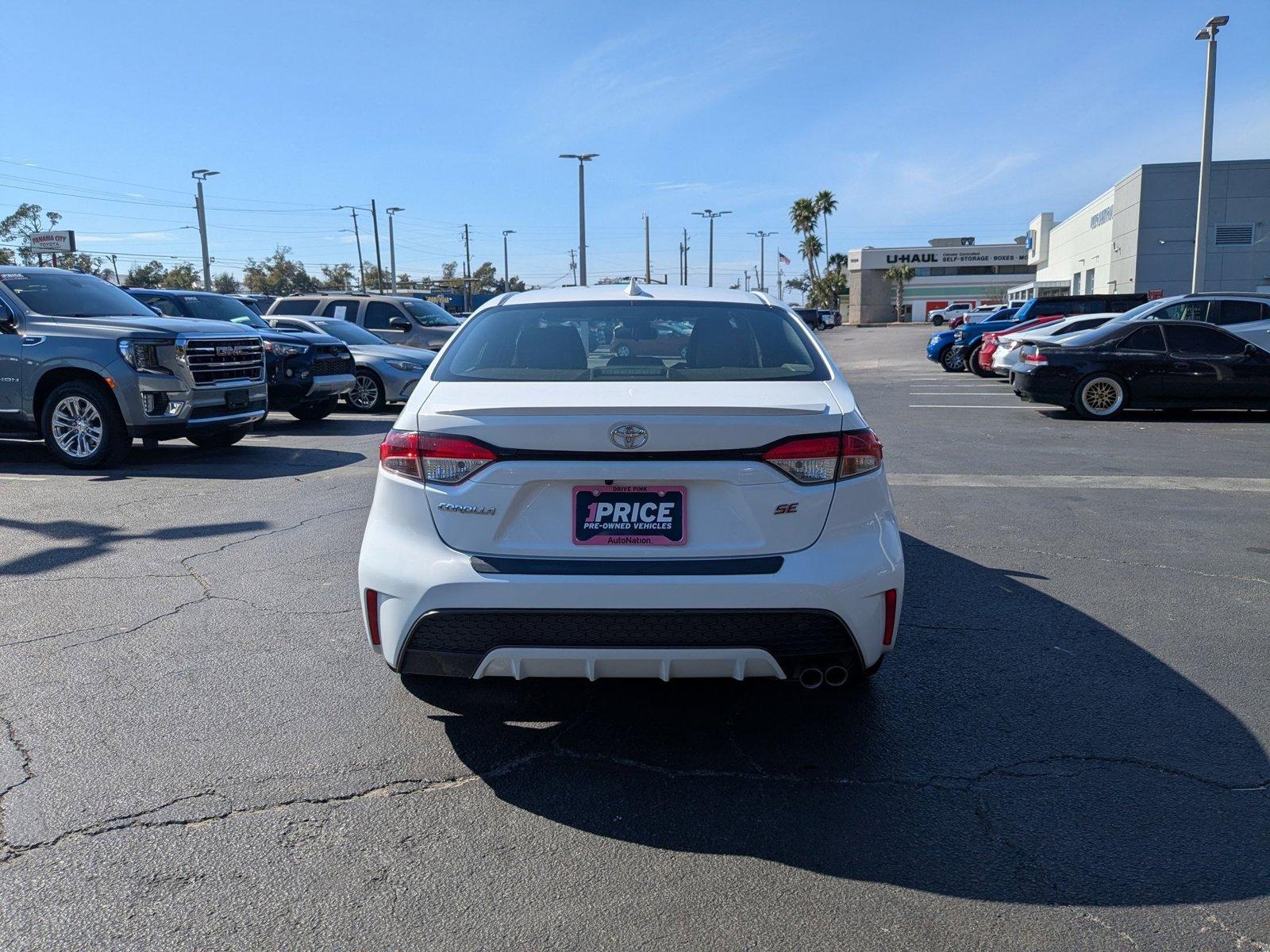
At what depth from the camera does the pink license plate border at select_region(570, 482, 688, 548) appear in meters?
3.27

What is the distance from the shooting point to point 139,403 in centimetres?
981

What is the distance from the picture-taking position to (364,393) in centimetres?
1568

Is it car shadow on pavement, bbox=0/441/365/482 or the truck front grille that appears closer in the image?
car shadow on pavement, bbox=0/441/365/482

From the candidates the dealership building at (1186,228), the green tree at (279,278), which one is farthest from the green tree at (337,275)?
the dealership building at (1186,228)

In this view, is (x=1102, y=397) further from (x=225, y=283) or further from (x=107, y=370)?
(x=225, y=283)

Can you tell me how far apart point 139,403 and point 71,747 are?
697 centimetres

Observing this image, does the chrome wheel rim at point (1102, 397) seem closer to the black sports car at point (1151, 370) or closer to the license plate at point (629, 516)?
the black sports car at point (1151, 370)

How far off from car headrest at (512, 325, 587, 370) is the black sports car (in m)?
11.8

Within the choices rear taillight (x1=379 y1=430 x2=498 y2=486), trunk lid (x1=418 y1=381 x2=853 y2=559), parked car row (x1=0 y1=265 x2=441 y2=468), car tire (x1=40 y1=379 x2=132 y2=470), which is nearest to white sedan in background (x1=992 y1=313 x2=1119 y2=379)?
parked car row (x1=0 y1=265 x2=441 y2=468)

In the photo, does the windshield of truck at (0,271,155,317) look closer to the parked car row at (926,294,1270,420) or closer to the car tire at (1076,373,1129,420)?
the parked car row at (926,294,1270,420)

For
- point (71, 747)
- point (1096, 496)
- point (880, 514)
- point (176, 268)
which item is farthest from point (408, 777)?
point (176, 268)

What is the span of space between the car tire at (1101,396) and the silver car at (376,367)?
31.4ft

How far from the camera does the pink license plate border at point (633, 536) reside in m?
3.27

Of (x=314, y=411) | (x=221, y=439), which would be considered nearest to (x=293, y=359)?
(x=314, y=411)
